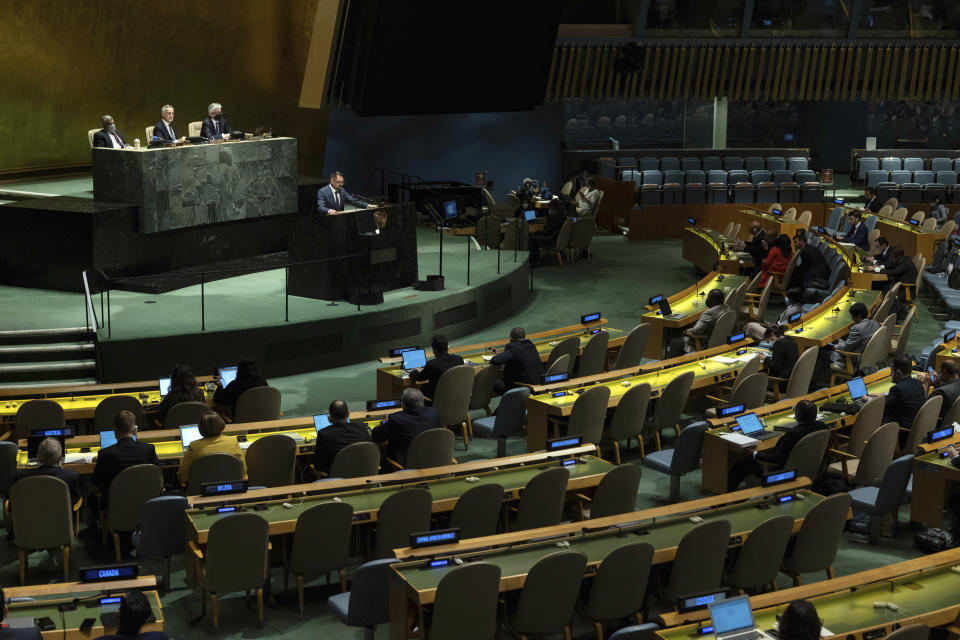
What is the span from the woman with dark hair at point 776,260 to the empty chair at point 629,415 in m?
6.75

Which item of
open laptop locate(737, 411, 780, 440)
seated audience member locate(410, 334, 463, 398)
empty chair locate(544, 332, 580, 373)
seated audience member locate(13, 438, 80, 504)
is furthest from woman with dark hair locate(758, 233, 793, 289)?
seated audience member locate(13, 438, 80, 504)

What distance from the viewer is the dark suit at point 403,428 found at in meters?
8.73

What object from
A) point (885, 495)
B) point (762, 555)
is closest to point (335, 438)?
point (762, 555)

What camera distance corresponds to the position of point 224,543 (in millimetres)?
6812

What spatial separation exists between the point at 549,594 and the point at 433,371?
4.42m

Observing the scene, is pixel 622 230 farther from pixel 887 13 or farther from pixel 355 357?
pixel 355 357

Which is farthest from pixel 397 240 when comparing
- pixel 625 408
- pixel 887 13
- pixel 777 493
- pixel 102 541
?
pixel 887 13

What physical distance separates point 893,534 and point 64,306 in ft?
31.6

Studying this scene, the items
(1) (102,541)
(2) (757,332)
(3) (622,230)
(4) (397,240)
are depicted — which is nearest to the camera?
(1) (102,541)

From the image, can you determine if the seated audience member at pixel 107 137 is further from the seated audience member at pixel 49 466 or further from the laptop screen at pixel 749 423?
the laptop screen at pixel 749 423

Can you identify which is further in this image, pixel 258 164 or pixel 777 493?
pixel 258 164

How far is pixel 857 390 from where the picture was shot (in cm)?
981

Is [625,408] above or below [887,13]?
below

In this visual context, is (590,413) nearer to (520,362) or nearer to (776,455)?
(520,362)
